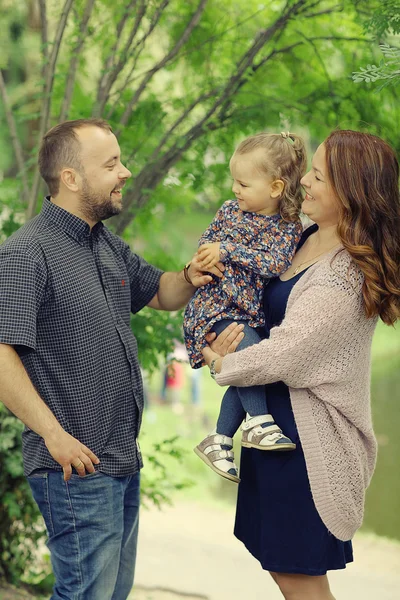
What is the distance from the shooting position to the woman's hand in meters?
2.53

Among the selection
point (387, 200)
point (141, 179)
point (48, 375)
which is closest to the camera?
point (387, 200)

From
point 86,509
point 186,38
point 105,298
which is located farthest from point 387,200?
A: point 186,38

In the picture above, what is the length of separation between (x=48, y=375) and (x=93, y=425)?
0.21m

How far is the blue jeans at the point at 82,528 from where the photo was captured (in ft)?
8.23

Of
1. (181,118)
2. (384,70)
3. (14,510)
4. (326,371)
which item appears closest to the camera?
→ (384,70)

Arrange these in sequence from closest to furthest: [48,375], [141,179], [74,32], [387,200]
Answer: [387,200]
[48,375]
[74,32]
[141,179]

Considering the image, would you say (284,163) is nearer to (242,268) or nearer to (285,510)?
(242,268)

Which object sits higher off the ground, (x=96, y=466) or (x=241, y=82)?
(x=241, y=82)


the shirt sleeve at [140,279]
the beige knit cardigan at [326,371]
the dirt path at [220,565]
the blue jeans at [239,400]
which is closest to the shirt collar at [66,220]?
the shirt sleeve at [140,279]

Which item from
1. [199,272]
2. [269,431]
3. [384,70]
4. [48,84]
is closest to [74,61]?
[48,84]

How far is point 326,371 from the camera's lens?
7.73ft

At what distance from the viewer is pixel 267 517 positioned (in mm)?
2457

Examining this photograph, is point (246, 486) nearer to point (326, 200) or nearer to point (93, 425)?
point (93, 425)

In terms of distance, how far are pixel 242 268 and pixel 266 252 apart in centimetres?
10
